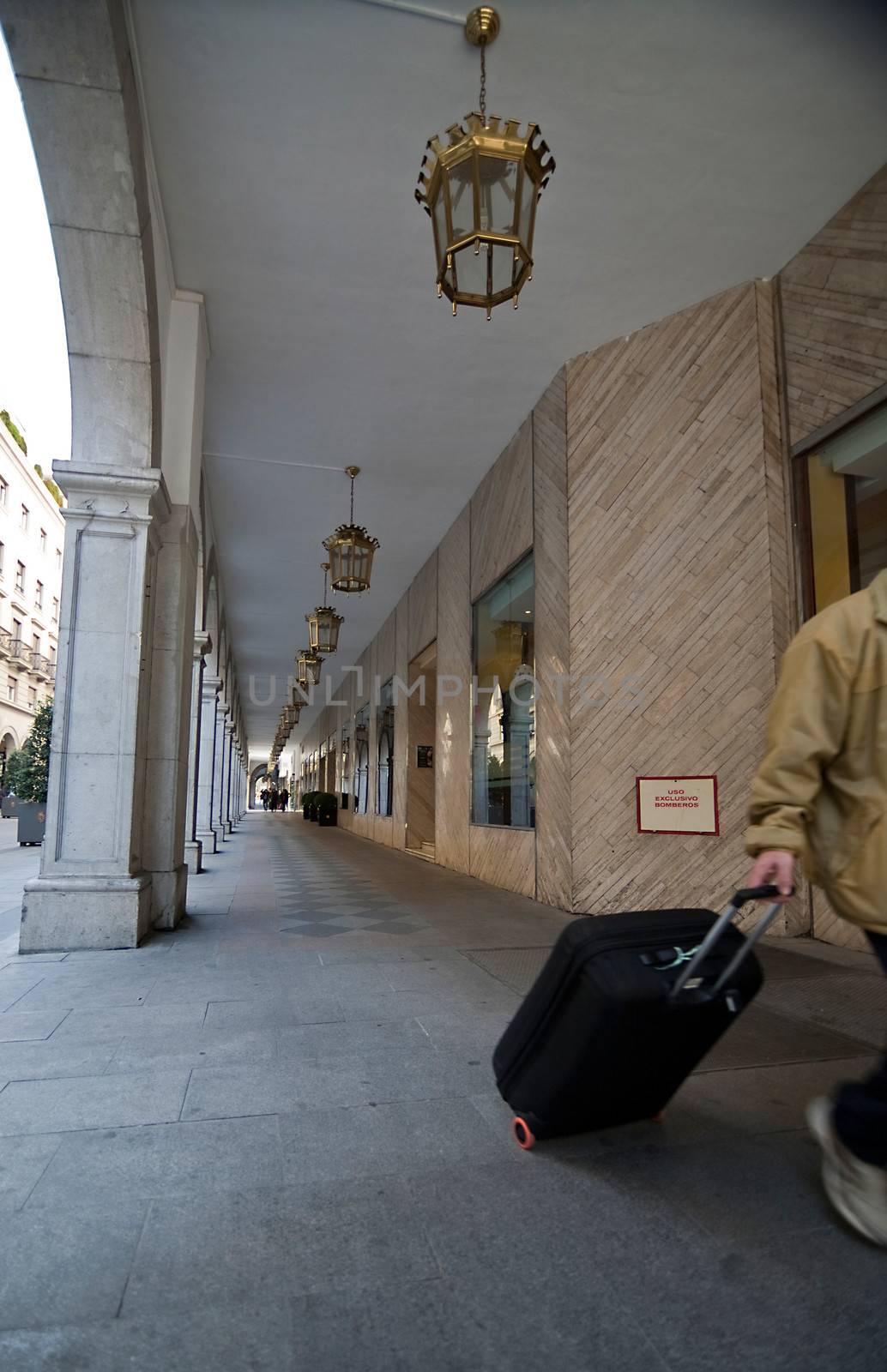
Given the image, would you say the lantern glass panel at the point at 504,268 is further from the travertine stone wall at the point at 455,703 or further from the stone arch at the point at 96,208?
the travertine stone wall at the point at 455,703

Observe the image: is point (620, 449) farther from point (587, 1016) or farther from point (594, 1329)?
point (594, 1329)

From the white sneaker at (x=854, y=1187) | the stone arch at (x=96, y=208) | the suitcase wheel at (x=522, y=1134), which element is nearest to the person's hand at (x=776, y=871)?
the white sneaker at (x=854, y=1187)

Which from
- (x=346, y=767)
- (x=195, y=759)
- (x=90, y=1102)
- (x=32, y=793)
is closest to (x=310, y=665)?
(x=195, y=759)

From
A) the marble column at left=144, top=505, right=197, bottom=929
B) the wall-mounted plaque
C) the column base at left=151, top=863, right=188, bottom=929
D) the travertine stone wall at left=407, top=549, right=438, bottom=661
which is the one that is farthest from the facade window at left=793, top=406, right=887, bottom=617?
the travertine stone wall at left=407, top=549, right=438, bottom=661

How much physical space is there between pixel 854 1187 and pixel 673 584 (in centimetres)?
515

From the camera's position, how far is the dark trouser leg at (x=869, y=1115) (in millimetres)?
1702

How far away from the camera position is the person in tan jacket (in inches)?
67.5

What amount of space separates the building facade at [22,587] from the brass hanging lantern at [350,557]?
27696mm

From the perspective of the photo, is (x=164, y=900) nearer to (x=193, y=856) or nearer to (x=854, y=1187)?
(x=193, y=856)

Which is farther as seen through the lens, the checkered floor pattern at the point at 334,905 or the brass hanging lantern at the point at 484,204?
the checkered floor pattern at the point at 334,905

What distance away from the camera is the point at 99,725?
514cm

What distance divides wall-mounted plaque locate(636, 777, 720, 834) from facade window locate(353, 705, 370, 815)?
1313 centimetres

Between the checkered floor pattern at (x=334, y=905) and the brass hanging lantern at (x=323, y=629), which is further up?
the brass hanging lantern at (x=323, y=629)

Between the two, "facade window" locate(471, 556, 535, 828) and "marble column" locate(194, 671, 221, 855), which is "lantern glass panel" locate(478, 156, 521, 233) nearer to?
"facade window" locate(471, 556, 535, 828)
